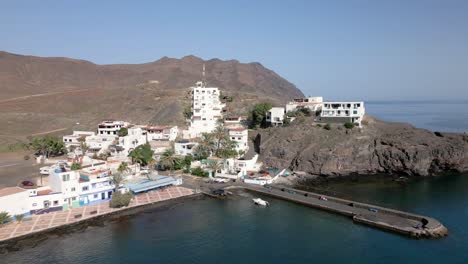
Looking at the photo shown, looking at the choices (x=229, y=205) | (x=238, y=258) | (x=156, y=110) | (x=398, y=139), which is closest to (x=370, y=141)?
(x=398, y=139)

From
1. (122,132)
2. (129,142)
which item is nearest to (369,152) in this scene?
(129,142)

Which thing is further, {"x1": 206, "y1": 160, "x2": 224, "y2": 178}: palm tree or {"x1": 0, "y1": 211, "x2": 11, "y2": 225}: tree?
{"x1": 206, "y1": 160, "x2": 224, "y2": 178}: palm tree

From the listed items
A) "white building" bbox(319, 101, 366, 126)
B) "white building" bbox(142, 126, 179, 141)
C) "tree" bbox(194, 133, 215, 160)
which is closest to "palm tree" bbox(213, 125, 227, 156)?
"tree" bbox(194, 133, 215, 160)

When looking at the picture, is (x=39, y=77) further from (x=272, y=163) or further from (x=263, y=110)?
(x=272, y=163)

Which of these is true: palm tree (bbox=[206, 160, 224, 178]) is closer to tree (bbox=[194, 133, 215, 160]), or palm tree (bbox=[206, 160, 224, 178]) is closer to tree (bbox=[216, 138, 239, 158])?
tree (bbox=[216, 138, 239, 158])

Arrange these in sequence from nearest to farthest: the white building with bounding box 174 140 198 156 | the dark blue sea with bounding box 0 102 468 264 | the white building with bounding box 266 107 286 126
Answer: the dark blue sea with bounding box 0 102 468 264 < the white building with bounding box 174 140 198 156 < the white building with bounding box 266 107 286 126

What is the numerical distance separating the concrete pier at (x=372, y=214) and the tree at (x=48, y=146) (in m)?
48.2

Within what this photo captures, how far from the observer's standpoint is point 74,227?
4256cm

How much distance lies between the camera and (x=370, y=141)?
2751 inches

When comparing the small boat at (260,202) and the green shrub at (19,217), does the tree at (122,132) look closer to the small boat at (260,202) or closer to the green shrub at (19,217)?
the green shrub at (19,217)

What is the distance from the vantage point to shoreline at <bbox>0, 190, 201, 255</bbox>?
38.0 meters

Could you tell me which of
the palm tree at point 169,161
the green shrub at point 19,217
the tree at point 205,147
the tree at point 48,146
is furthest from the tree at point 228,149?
the tree at point 48,146

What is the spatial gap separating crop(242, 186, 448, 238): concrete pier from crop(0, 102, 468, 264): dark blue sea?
1.10m

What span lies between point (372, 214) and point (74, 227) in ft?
124
